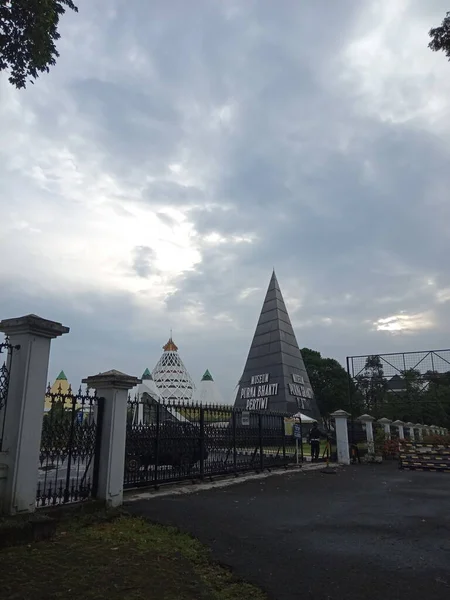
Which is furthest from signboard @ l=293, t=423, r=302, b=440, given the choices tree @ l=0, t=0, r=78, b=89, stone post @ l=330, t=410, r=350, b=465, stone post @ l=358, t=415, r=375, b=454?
tree @ l=0, t=0, r=78, b=89

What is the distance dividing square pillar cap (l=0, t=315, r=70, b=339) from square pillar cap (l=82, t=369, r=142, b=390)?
5.02ft

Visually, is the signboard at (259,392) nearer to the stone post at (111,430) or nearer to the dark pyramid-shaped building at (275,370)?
the dark pyramid-shaped building at (275,370)

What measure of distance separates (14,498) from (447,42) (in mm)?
8723

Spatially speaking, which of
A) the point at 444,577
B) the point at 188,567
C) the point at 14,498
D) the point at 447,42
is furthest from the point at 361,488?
the point at 447,42

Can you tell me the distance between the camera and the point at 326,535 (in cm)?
559

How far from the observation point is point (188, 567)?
4242mm

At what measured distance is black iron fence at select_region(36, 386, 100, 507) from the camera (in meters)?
6.25

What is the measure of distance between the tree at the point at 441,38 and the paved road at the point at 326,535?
6.96 m

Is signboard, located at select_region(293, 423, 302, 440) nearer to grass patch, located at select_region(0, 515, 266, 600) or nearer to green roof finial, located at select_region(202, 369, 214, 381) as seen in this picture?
grass patch, located at select_region(0, 515, 266, 600)

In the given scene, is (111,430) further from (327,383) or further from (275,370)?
(327,383)

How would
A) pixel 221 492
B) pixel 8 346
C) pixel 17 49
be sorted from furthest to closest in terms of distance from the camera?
pixel 221 492 < pixel 17 49 < pixel 8 346

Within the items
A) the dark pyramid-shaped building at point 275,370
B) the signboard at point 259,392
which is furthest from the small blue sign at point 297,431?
the signboard at point 259,392

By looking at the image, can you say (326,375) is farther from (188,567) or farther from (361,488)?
(188,567)

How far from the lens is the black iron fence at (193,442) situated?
29.0 feet
